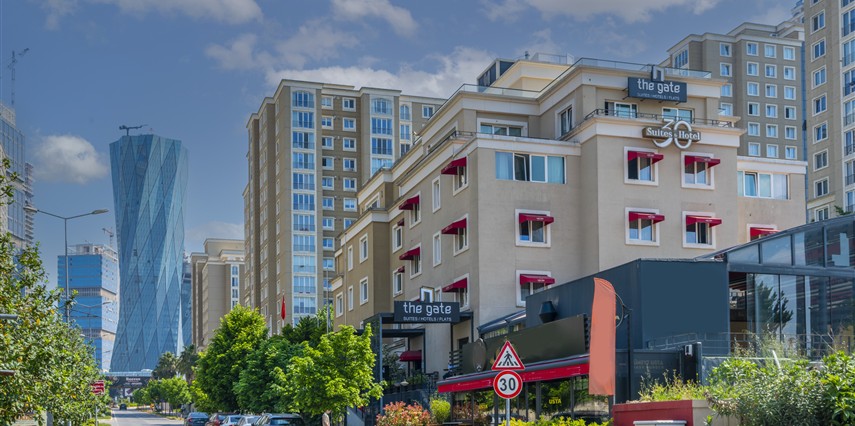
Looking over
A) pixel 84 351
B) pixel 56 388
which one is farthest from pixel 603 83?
pixel 56 388

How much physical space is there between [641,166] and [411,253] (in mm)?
15227

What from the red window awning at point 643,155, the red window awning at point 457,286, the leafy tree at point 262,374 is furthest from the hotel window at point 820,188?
the leafy tree at point 262,374

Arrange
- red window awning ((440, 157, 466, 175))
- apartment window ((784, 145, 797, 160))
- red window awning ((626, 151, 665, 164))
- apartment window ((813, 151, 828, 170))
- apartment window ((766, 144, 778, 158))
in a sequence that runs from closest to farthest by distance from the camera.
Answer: red window awning ((626, 151, 665, 164))
red window awning ((440, 157, 466, 175))
apartment window ((813, 151, 828, 170))
apartment window ((766, 144, 778, 158))
apartment window ((784, 145, 797, 160))

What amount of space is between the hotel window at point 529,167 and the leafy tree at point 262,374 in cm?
1754

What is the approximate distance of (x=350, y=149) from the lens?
402 feet

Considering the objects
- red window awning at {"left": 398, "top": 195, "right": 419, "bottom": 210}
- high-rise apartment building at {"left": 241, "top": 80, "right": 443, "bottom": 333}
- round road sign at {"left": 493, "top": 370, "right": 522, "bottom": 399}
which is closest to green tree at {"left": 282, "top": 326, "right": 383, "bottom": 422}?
red window awning at {"left": 398, "top": 195, "right": 419, "bottom": 210}

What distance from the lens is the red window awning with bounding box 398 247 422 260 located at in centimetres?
6156

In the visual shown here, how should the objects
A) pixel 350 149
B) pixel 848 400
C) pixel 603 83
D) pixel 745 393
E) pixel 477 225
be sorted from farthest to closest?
pixel 350 149 → pixel 603 83 → pixel 477 225 → pixel 745 393 → pixel 848 400

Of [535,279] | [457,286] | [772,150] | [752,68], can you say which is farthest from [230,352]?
[752,68]

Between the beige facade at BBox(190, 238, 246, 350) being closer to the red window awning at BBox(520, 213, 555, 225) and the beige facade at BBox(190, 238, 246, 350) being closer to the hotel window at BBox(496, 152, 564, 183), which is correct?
the hotel window at BBox(496, 152, 564, 183)

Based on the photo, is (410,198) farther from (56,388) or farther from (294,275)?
(294,275)

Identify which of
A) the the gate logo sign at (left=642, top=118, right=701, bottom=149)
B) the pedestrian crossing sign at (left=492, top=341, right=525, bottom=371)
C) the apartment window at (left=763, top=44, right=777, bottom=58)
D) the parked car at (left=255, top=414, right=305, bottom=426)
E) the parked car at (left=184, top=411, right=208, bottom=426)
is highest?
the apartment window at (left=763, top=44, right=777, bottom=58)

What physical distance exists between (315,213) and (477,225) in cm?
6942

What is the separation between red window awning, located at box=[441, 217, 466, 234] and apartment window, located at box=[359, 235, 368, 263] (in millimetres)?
16870
